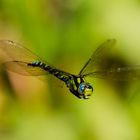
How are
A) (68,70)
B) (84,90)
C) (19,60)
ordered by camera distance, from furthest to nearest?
(68,70)
(19,60)
(84,90)

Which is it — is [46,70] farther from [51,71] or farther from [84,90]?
[84,90]

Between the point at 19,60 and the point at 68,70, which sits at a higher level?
the point at 19,60

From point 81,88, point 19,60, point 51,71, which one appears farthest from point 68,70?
point 81,88

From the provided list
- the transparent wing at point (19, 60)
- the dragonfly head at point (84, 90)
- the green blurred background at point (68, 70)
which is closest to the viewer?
the dragonfly head at point (84, 90)

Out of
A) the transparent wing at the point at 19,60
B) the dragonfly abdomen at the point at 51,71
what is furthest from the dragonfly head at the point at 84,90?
the transparent wing at the point at 19,60

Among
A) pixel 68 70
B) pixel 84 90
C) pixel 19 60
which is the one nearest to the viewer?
pixel 84 90

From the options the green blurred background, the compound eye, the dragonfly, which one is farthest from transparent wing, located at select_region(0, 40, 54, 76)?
the green blurred background

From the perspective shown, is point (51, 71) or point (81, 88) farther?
point (51, 71)

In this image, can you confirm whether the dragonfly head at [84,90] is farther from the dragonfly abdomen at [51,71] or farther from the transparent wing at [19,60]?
the transparent wing at [19,60]
